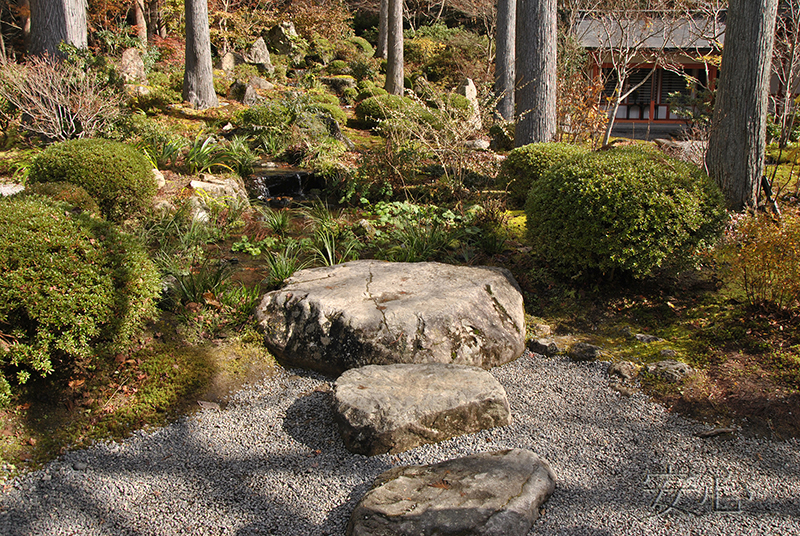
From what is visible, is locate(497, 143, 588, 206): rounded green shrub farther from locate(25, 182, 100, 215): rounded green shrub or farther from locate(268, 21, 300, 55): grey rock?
locate(268, 21, 300, 55): grey rock

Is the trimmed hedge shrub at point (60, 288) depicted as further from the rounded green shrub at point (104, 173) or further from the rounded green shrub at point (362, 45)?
the rounded green shrub at point (362, 45)

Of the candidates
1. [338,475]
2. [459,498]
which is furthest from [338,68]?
[459,498]

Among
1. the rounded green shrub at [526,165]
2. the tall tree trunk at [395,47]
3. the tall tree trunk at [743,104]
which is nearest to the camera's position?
the tall tree trunk at [743,104]

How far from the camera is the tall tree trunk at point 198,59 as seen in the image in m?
11.9

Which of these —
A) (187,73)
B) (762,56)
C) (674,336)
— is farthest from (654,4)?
(674,336)

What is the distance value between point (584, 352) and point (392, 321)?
1.62 meters

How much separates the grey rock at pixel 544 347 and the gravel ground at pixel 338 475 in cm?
64

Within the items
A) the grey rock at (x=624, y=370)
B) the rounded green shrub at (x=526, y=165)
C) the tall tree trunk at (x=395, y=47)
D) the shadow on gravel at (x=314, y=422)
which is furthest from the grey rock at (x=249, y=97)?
the grey rock at (x=624, y=370)

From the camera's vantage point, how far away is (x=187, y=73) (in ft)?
40.4

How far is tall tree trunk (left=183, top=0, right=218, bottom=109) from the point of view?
11.9 meters

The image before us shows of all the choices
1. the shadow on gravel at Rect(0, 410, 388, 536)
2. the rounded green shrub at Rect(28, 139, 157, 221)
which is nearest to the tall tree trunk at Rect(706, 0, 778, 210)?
the shadow on gravel at Rect(0, 410, 388, 536)

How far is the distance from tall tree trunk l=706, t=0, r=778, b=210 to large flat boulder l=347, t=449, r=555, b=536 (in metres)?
5.38

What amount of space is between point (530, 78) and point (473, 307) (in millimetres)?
5776

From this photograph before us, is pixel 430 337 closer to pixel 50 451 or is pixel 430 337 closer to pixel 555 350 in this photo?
pixel 555 350
